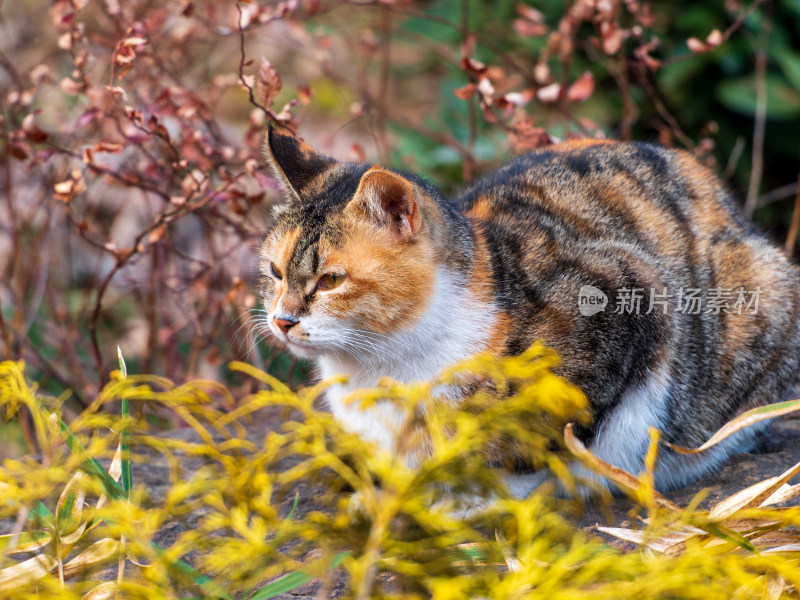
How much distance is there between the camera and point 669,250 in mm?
2600

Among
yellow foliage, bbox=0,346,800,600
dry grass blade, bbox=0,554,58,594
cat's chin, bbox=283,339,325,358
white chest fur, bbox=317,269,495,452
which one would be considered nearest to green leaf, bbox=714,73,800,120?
Answer: white chest fur, bbox=317,269,495,452

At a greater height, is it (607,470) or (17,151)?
(17,151)

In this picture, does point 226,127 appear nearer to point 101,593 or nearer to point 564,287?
point 564,287

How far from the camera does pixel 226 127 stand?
6250 mm

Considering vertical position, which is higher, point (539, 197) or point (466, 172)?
point (539, 197)

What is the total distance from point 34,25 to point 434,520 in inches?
301

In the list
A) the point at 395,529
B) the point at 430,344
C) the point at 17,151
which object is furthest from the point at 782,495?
the point at 17,151

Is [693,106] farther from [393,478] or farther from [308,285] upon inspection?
[393,478]

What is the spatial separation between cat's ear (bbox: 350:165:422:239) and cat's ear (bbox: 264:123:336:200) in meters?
0.37

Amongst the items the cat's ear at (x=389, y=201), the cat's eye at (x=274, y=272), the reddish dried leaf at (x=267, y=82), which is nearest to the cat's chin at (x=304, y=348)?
the cat's eye at (x=274, y=272)

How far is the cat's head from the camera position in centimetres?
223

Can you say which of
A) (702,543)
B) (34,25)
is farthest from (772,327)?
(34,25)

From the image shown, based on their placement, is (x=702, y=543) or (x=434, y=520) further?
(x=702, y=543)

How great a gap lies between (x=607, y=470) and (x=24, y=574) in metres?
1.12
